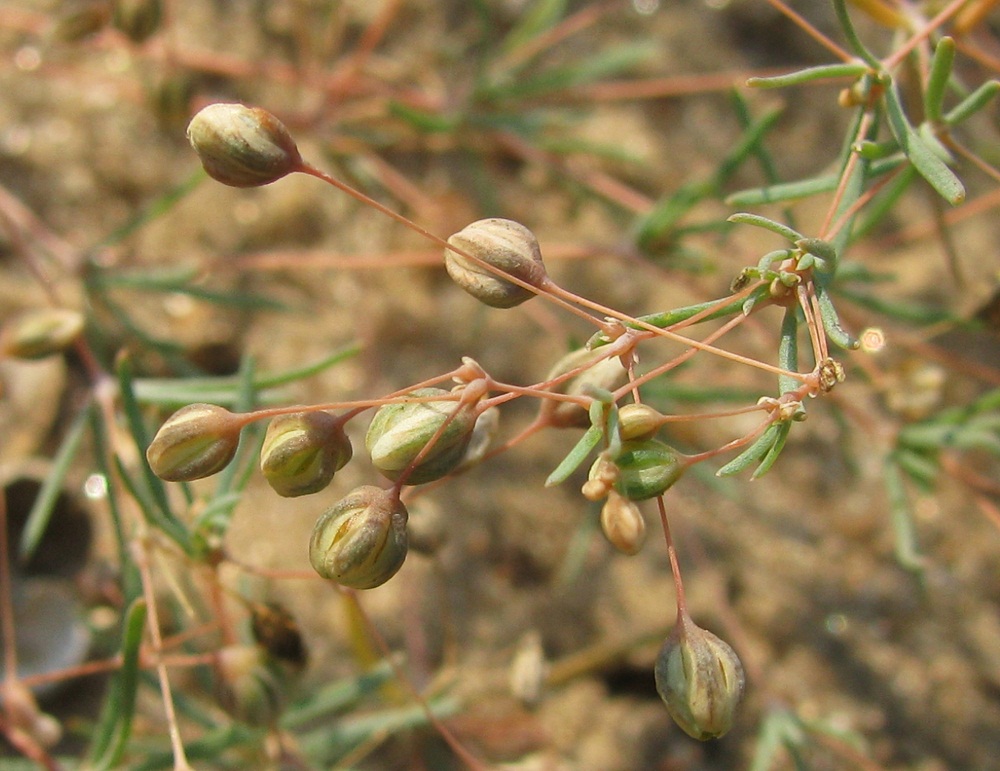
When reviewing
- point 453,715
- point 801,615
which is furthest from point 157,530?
point 801,615

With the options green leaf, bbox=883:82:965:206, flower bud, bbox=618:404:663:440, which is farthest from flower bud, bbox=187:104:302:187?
green leaf, bbox=883:82:965:206

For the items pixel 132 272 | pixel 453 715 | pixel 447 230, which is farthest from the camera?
pixel 447 230

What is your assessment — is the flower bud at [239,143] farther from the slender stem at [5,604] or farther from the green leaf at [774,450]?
the slender stem at [5,604]

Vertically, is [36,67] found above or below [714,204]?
above

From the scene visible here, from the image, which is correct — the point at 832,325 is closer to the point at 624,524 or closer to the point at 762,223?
the point at 762,223

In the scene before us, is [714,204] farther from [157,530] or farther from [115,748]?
[115,748]

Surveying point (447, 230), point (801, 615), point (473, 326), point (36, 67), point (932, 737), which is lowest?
point (932, 737)
